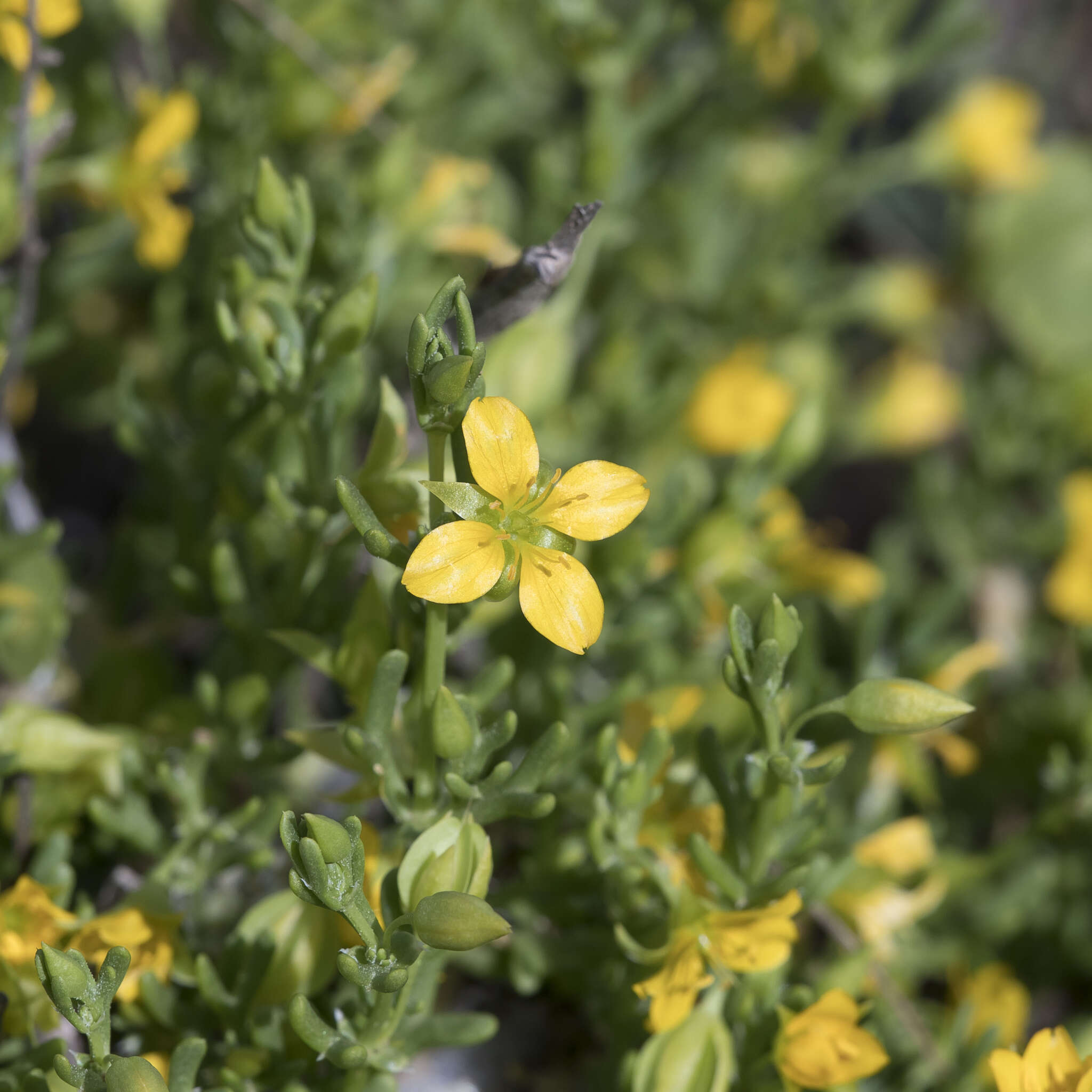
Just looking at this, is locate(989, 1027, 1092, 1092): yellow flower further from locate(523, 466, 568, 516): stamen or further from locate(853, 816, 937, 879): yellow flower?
locate(523, 466, 568, 516): stamen

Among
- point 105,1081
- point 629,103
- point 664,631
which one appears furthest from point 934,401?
point 105,1081

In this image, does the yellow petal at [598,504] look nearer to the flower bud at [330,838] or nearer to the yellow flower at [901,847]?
the flower bud at [330,838]

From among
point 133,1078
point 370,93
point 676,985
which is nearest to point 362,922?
point 133,1078

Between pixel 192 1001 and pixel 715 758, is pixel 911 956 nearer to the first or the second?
pixel 715 758

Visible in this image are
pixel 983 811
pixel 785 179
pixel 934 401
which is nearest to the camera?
pixel 983 811

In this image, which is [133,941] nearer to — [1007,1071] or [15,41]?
[1007,1071]

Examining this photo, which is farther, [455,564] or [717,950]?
[717,950]

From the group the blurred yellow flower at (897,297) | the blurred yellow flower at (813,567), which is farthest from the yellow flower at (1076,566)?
the blurred yellow flower at (897,297)

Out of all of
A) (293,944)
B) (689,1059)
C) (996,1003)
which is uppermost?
(293,944)
